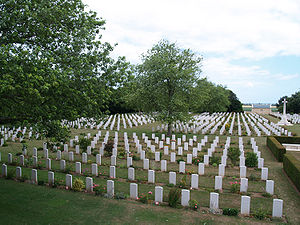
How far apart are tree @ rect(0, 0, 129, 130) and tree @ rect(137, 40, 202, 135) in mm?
12395

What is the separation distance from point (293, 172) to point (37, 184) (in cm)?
1057

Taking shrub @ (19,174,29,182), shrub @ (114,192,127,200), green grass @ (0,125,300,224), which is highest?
shrub @ (19,174,29,182)

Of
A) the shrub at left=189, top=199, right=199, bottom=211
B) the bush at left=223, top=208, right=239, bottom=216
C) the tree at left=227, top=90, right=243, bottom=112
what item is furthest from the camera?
the tree at left=227, top=90, right=243, bottom=112

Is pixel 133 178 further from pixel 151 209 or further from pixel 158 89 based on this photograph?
pixel 158 89

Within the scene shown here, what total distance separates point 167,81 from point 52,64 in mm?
15852

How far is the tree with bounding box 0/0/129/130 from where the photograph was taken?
22.0ft

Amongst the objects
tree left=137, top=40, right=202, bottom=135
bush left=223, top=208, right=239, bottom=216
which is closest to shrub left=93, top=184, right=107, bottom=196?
bush left=223, top=208, right=239, bottom=216

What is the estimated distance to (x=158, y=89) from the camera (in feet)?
75.4

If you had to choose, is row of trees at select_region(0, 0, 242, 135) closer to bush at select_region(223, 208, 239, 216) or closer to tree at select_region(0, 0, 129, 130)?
tree at select_region(0, 0, 129, 130)

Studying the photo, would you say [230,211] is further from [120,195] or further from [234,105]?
[234,105]

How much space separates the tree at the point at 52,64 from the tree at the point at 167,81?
12.4 metres

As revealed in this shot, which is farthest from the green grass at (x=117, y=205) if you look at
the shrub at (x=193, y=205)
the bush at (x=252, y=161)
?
the bush at (x=252, y=161)

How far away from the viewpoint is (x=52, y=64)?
791 cm

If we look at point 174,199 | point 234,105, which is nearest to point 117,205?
point 174,199
